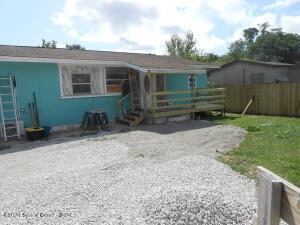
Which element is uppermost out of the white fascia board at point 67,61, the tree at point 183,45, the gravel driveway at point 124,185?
the tree at point 183,45

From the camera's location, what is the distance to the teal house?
9117 millimetres

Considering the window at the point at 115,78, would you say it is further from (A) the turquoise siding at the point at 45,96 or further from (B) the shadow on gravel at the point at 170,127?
(B) the shadow on gravel at the point at 170,127

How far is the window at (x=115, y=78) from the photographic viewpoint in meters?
11.3

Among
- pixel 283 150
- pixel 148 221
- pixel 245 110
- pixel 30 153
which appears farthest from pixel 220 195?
pixel 245 110

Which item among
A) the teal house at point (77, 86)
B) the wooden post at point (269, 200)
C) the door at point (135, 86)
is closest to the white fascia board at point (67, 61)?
the teal house at point (77, 86)

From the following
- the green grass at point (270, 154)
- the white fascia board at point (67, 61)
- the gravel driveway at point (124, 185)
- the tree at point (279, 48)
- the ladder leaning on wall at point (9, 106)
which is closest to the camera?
the gravel driveway at point (124, 185)

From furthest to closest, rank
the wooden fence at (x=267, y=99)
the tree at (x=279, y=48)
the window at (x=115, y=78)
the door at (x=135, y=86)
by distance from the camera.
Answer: the tree at (x=279, y=48), the door at (x=135, y=86), the wooden fence at (x=267, y=99), the window at (x=115, y=78)

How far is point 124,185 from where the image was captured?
4.11 metres

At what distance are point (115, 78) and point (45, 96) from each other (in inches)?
132

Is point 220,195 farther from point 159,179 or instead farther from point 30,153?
point 30,153

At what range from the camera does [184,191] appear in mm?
3410

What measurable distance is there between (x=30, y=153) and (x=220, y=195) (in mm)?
5412

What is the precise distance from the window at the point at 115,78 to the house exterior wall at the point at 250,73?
42.7ft

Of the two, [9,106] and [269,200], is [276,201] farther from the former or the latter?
[9,106]
